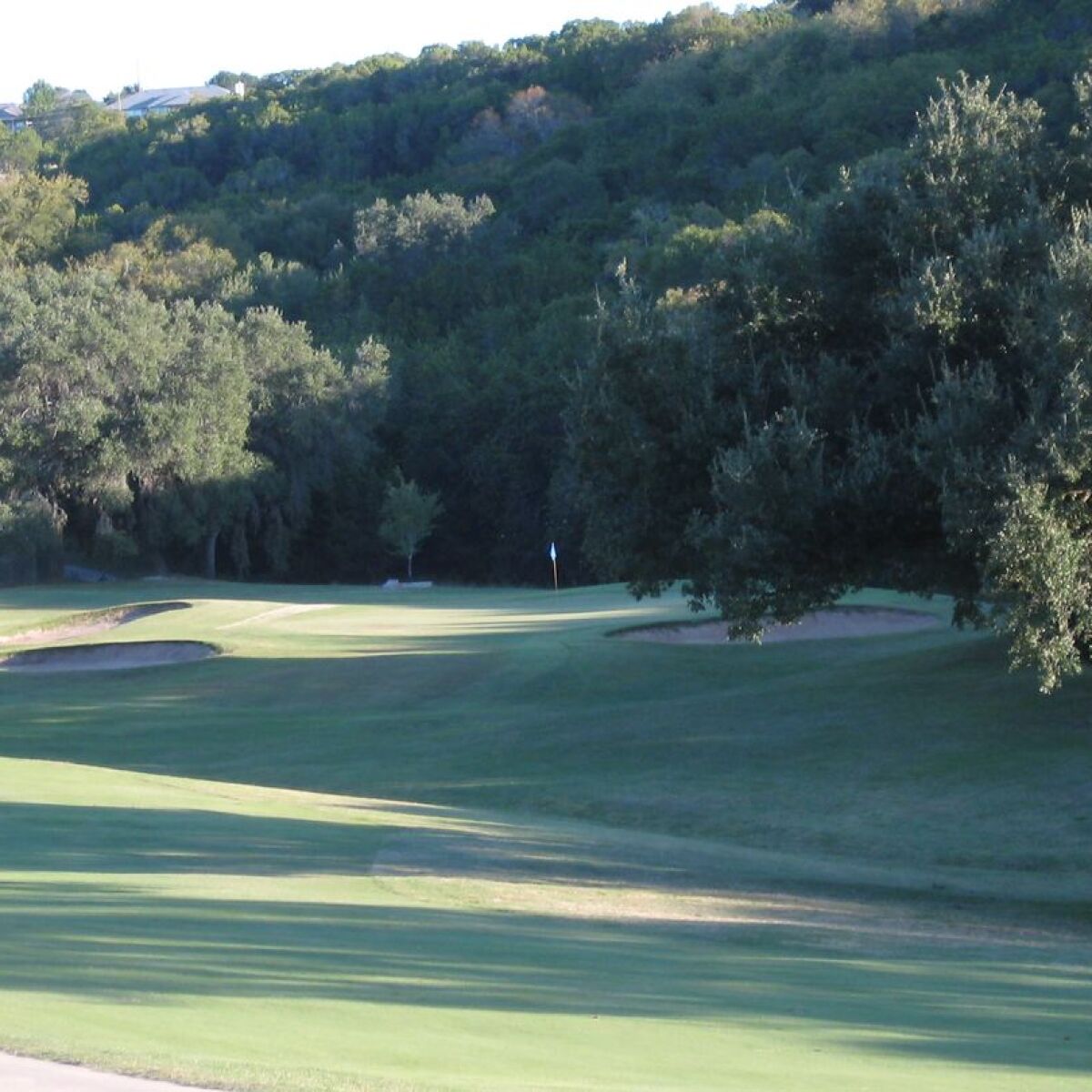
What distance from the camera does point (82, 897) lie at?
1100 cm

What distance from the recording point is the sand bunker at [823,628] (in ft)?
99.9

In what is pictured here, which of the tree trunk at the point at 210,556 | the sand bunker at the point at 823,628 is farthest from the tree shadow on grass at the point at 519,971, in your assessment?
the tree trunk at the point at 210,556

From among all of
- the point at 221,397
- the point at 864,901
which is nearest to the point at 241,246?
the point at 221,397

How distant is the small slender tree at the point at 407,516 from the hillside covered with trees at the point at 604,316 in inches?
168

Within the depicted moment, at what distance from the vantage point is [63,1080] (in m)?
6.09

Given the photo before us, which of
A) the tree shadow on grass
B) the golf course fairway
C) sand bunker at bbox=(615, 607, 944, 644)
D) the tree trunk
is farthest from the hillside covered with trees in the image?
sand bunker at bbox=(615, 607, 944, 644)

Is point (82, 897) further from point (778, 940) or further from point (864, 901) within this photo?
point (864, 901)

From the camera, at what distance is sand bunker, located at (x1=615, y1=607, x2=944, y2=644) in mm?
30453

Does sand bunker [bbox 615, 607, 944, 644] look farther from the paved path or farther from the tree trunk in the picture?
the tree trunk

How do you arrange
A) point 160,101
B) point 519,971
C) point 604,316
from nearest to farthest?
point 519,971
point 604,316
point 160,101

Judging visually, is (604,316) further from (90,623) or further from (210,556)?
(210,556)

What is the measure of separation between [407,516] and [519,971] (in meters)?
51.9

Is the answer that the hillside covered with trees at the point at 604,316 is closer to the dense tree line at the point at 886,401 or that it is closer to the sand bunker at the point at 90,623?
the dense tree line at the point at 886,401

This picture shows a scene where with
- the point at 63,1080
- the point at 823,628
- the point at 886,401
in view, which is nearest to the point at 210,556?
the point at 823,628
